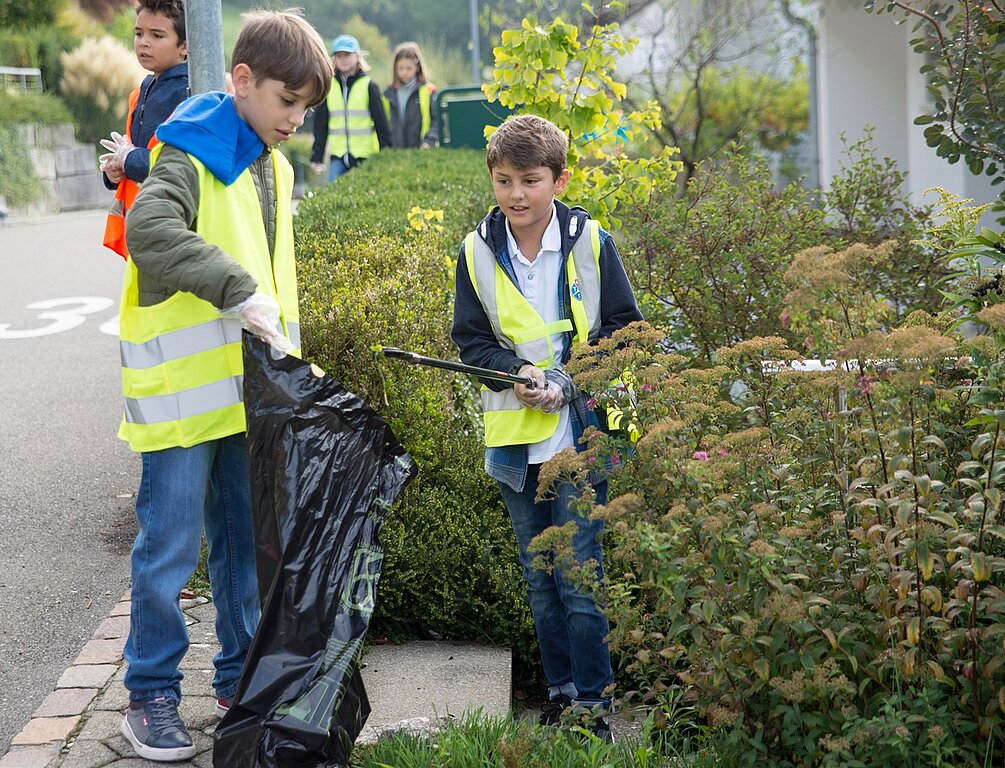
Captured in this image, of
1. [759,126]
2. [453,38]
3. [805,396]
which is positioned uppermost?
[453,38]

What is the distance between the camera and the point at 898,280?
5934 mm

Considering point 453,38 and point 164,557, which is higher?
point 453,38

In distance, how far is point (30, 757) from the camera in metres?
3.43

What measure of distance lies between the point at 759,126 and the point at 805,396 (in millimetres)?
19862

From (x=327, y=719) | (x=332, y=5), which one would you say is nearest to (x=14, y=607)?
(x=327, y=719)

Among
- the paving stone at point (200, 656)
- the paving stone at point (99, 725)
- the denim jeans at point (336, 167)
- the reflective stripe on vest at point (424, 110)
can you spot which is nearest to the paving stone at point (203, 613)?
the paving stone at point (200, 656)

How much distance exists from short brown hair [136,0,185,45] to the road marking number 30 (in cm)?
652

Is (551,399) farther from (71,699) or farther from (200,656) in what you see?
(71,699)

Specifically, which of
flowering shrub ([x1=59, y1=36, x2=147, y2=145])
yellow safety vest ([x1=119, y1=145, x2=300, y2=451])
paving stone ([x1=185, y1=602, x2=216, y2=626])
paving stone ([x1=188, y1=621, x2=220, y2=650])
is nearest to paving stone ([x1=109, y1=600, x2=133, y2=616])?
paving stone ([x1=185, y1=602, x2=216, y2=626])

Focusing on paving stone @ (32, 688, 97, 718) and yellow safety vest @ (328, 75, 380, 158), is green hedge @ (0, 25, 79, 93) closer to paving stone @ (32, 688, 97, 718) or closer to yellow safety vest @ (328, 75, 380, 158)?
yellow safety vest @ (328, 75, 380, 158)

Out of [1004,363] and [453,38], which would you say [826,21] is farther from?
[453,38]

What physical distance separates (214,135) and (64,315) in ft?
28.3

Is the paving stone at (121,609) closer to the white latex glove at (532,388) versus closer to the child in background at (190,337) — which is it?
the child in background at (190,337)

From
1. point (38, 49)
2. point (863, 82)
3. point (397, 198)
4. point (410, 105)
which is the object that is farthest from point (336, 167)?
point (38, 49)
